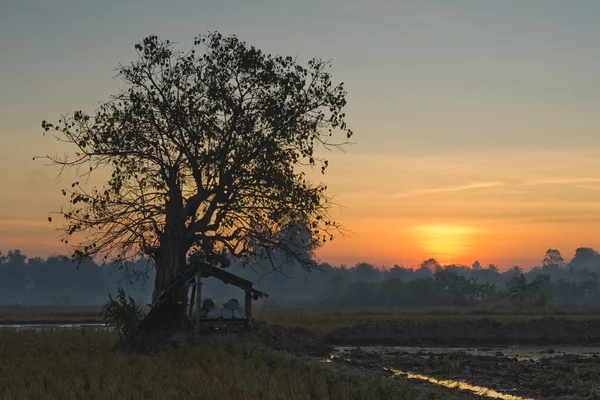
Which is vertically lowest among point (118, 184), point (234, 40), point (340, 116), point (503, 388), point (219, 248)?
point (503, 388)

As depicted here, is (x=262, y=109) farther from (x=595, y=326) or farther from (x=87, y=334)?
(x=595, y=326)

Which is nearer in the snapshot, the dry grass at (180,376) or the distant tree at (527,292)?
the dry grass at (180,376)

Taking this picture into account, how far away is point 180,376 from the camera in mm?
22453

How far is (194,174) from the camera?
33125 millimetres

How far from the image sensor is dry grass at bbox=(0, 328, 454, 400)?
18.8m

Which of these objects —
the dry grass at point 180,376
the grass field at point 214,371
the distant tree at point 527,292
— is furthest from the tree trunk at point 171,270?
the distant tree at point 527,292

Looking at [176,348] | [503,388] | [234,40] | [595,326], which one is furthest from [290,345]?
[595,326]

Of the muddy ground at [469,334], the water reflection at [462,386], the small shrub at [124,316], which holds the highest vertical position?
the small shrub at [124,316]

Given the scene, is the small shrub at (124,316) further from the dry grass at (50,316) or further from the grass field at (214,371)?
the dry grass at (50,316)

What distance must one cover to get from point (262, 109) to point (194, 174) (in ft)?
14.8

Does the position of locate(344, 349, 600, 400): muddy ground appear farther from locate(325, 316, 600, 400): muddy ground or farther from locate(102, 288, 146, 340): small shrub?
locate(102, 288, 146, 340): small shrub

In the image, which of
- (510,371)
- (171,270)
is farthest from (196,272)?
(510,371)

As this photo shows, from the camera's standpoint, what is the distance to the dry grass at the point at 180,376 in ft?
61.7

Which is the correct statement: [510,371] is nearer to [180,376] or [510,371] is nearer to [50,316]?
Answer: [180,376]
